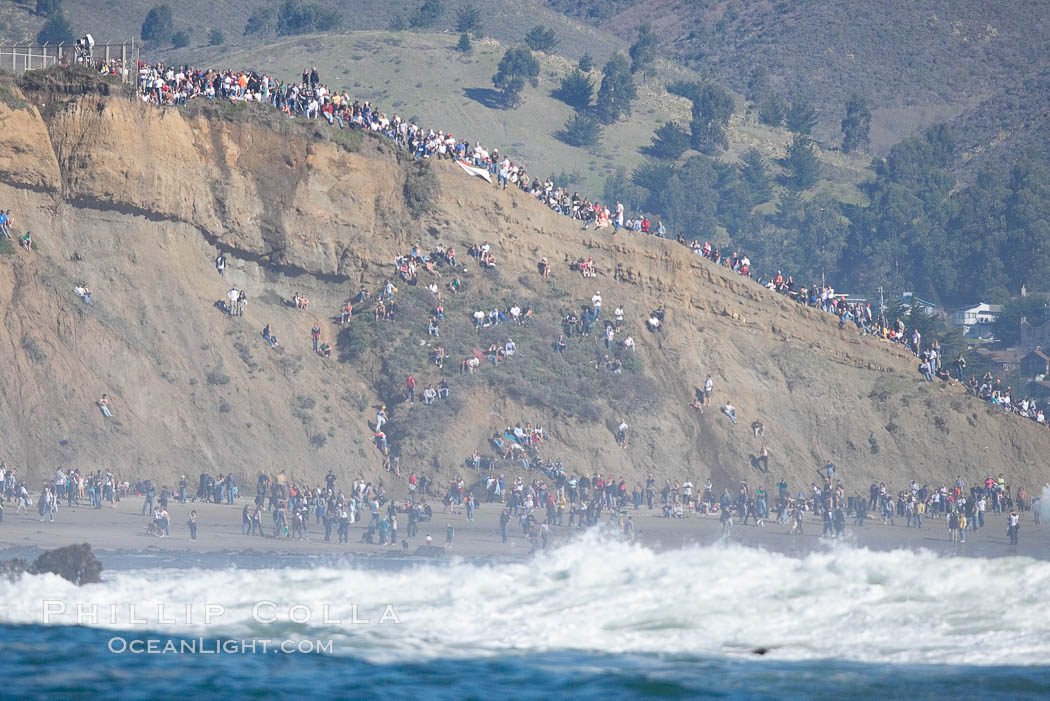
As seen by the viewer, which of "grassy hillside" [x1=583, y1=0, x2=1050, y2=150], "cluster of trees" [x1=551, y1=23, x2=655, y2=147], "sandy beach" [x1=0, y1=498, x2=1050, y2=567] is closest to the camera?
"sandy beach" [x1=0, y1=498, x2=1050, y2=567]

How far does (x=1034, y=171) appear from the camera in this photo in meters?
104

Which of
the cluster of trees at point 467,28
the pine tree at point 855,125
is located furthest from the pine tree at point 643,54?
the pine tree at point 855,125

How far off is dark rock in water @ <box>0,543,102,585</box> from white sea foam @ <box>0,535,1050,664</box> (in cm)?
42

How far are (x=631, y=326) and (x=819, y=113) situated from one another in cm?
10826

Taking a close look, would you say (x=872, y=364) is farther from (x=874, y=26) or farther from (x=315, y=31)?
(x=874, y=26)

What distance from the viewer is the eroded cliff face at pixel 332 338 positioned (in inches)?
1565

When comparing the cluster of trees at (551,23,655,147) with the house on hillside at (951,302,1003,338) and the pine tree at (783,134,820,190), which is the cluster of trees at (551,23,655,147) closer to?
the pine tree at (783,134,820,190)

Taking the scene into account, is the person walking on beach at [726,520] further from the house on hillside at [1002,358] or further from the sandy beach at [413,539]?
the house on hillside at [1002,358]

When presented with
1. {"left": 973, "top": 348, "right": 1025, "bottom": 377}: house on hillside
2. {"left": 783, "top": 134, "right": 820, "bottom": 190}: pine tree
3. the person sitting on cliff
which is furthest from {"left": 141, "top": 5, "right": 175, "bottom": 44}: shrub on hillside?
the person sitting on cliff

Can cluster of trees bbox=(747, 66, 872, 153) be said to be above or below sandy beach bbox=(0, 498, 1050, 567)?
above

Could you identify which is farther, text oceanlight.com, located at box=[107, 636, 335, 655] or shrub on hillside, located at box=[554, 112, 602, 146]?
shrub on hillside, located at box=[554, 112, 602, 146]

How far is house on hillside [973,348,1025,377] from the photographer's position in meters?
76.7

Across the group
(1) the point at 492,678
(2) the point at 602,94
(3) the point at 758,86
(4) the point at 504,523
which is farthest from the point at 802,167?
(1) the point at 492,678

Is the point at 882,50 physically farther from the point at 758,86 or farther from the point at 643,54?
the point at 643,54
